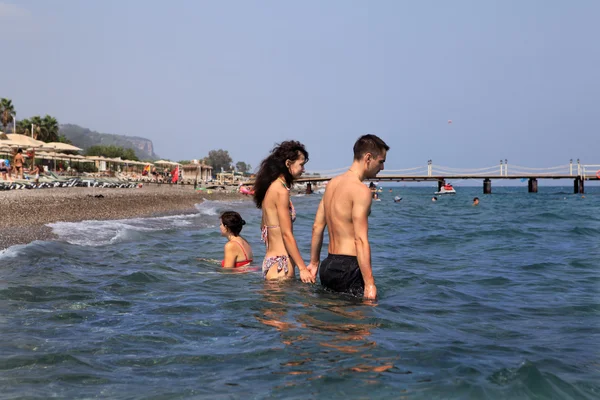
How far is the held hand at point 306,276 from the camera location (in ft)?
16.7

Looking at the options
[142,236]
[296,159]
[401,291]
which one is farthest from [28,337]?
[142,236]

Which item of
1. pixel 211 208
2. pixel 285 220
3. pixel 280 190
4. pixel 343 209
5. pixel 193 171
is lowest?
pixel 211 208

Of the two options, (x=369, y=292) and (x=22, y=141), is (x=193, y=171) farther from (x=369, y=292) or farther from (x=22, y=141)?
(x=369, y=292)

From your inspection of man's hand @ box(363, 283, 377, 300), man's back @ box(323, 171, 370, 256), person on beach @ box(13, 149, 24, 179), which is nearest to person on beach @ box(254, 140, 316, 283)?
man's back @ box(323, 171, 370, 256)

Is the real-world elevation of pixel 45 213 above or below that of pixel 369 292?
below

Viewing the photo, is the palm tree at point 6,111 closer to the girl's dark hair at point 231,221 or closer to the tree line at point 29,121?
the tree line at point 29,121

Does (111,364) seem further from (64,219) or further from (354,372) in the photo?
(64,219)

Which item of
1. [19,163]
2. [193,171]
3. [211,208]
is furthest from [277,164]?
[193,171]

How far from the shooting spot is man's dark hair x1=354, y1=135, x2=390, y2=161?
15.7 feet

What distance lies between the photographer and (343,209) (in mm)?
4820

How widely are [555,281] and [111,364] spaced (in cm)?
591

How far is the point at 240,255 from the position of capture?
297 inches

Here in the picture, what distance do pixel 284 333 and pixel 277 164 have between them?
75.6 inches

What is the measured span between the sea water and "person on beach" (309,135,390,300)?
0.70 feet
